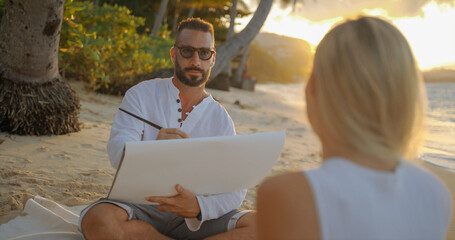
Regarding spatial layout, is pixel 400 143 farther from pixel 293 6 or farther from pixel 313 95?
pixel 293 6

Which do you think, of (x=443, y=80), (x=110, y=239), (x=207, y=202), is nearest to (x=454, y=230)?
(x=207, y=202)

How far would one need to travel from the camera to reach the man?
2.23 meters

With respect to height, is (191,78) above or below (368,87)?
below

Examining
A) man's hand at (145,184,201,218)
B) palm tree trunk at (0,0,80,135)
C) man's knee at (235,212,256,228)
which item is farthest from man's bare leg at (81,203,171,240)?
palm tree trunk at (0,0,80,135)

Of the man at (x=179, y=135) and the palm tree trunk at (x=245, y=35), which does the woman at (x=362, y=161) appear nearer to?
the man at (x=179, y=135)

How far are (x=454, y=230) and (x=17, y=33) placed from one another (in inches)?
172

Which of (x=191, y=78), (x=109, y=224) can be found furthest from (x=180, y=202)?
(x=191, y=78)

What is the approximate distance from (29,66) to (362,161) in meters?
4.19

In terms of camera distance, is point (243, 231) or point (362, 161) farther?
point (243, 231)

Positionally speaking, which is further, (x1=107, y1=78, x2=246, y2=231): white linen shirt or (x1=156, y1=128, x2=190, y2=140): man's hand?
(x1=107, y1=78, x2=246, y2=231): white linen shirt

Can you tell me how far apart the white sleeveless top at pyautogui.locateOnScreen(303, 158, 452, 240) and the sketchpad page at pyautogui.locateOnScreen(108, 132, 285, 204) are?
0.93 m

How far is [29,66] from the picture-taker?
4.42 m

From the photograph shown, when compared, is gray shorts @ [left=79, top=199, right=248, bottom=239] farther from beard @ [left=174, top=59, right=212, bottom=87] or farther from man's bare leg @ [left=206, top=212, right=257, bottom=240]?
beard @ [left=174, top=59, right=212, bottom=87]

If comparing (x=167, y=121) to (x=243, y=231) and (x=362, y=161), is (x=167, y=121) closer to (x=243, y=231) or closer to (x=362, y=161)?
(x=243, y=231)
